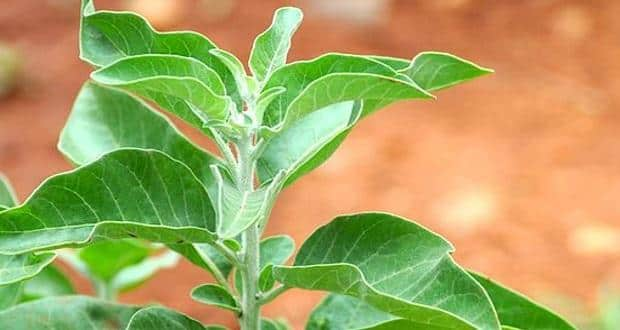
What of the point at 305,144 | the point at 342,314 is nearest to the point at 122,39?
the point at 305,144

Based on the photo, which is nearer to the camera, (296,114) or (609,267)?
(296,114)

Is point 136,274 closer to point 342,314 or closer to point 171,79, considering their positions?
point 342,314

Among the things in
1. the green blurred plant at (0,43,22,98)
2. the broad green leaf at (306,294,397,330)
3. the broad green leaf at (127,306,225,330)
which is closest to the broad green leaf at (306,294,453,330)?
the broad green leaf at (306,294,397,330)

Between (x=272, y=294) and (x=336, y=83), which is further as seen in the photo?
(x=272, y=294)

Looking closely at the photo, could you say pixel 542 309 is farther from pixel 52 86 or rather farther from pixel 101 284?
pixel 52 86

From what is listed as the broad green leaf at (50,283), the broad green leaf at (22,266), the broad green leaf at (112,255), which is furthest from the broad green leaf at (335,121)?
the broad green leaf at (50,283)

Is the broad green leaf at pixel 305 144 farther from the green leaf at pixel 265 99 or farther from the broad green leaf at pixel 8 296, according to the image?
the broad green leaf at pixel 8 296

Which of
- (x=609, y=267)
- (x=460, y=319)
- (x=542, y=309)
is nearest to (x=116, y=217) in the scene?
(x=460, y=319)
